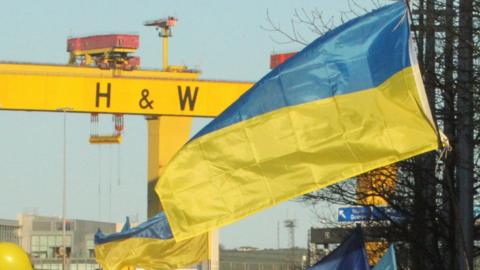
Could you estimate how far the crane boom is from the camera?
47.8 m

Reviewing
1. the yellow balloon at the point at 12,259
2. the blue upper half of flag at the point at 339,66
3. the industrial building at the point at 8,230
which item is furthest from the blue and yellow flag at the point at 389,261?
the industrial building at the point at 8,230

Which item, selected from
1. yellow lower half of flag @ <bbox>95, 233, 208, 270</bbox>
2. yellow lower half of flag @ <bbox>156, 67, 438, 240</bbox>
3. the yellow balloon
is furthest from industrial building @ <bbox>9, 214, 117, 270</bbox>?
yellow lower half of flag @ <bbox>156, 67, 438, 240</bbox>

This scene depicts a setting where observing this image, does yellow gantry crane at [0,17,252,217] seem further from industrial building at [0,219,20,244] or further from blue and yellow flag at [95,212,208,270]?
industrial building at [0,219,20,244]

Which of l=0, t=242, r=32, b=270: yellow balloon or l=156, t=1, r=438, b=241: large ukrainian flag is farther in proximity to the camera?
l=0, t=242, r=32, b=270: yellow balloon

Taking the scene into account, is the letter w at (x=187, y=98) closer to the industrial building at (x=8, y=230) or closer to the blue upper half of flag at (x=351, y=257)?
the blue upper half of flag at (x=351, y=257)

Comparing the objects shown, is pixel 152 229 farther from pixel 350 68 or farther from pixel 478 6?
pixel 350 68

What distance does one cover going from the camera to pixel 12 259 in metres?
14.8

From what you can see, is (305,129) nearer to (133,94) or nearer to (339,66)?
(339,66)

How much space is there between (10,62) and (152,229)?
74.2 feet

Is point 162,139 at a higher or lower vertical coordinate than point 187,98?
lower

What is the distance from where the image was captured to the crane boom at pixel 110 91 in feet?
157

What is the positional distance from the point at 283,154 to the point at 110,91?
1492 inches

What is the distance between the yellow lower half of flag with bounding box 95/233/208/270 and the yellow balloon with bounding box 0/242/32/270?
1096 cm

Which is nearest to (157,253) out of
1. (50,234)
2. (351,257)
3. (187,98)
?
(351,257)
